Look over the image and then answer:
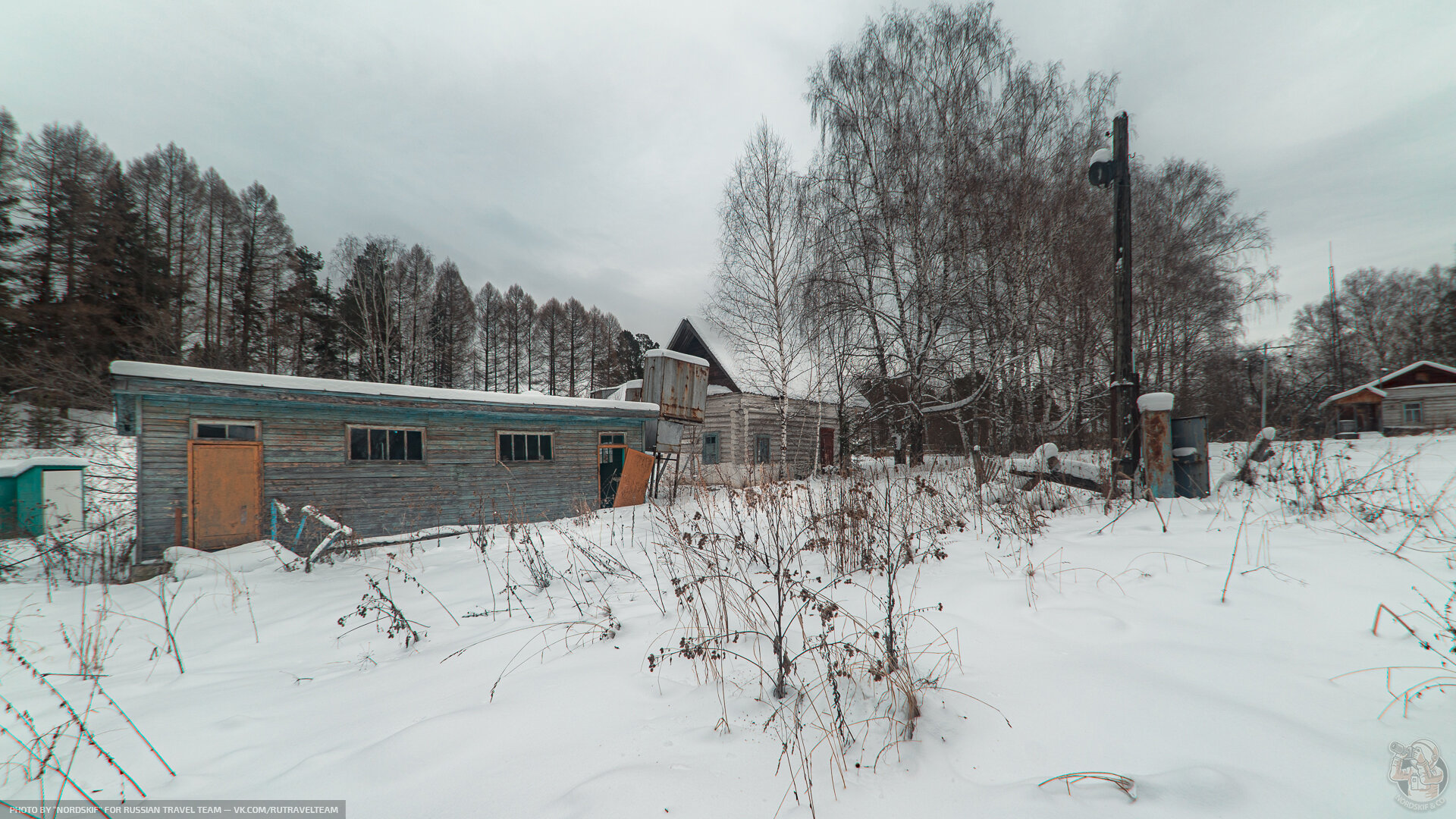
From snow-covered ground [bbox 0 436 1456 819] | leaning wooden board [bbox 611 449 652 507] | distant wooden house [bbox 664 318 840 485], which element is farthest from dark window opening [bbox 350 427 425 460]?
distant wooden house [bbox 664 318 840 485]

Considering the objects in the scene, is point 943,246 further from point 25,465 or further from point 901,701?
point 25,465

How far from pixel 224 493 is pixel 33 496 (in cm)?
282

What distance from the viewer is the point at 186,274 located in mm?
17969

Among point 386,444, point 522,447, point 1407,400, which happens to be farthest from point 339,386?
point 1407,400

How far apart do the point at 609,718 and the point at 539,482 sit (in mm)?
9692

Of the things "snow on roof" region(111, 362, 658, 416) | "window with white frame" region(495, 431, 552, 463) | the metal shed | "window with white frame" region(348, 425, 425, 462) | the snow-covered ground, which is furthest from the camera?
"window with white frame" region(495, 431, 552, 463)

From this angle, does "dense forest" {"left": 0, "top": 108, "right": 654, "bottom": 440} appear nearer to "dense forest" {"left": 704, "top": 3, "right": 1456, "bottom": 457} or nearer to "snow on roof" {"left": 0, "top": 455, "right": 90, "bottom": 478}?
"snow on roof" {"left": 0, "top": 455, "right": 90, "bottom": 478}

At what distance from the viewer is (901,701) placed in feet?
5.82

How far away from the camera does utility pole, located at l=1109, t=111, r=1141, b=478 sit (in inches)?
215

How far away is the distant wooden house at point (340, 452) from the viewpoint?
7.14 m

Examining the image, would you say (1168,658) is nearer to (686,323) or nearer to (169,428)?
(169,428)

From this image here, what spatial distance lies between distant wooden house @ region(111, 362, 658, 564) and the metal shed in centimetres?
177

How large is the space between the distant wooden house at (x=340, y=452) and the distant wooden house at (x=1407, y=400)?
23324 mm

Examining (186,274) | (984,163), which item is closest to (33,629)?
(984,163)
